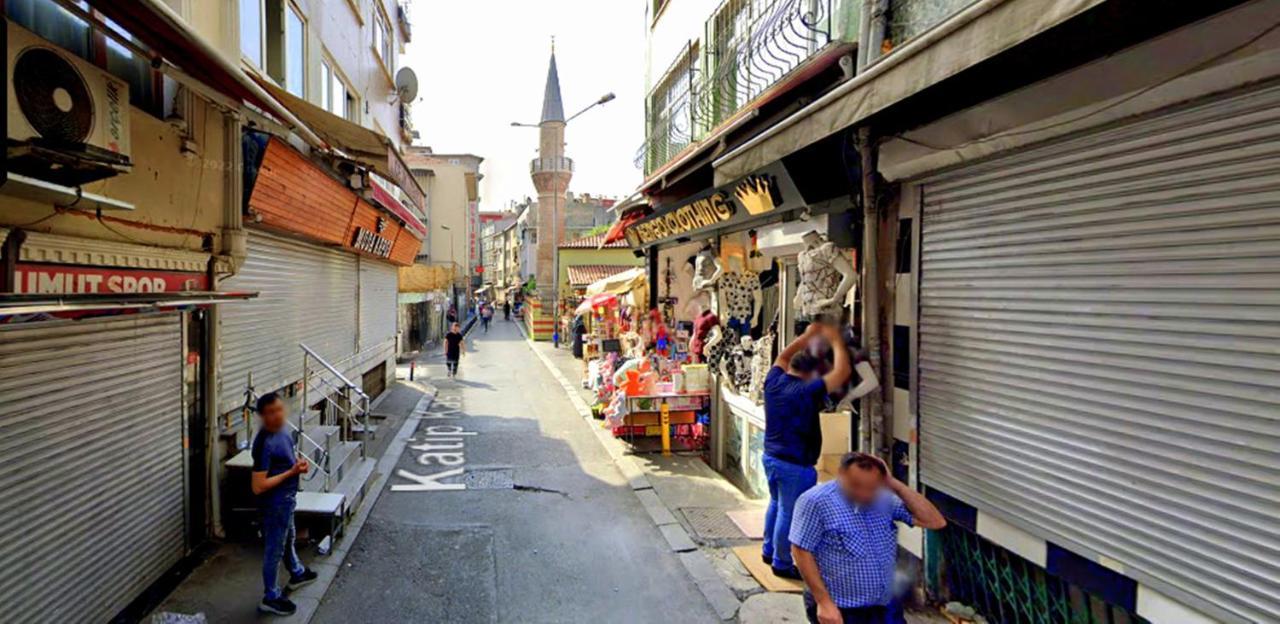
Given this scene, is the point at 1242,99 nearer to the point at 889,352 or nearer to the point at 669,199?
the point at 889,352

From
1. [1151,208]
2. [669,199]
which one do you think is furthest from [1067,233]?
[669,199]

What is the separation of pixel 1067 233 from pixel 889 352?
1.78m

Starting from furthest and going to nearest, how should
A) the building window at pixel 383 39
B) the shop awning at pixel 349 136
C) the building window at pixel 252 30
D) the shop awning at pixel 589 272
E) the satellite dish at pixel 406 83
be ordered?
1. the shop awning at pixel 589 272
2. the satellite dish at pixel 406 83
3. the building window at pixel 383 39
4. the building window at pixel 252 30
5. the shop awning at pixel 349 136

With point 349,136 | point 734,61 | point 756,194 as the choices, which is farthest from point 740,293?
point 349,136

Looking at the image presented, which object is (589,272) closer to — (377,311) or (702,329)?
(377,311)

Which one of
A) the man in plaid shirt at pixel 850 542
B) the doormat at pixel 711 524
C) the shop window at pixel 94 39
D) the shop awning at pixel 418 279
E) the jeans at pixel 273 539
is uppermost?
the shop window at pixel 94 39

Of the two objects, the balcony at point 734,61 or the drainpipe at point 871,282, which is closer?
the drainpipe at point 871,282

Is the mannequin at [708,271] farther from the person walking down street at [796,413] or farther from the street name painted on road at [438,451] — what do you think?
the street name painted on road at [438,451]

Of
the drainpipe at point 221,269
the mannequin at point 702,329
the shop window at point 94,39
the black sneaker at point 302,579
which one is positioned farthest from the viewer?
the mannequin at point 702,329

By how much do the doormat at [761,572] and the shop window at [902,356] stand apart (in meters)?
1.95

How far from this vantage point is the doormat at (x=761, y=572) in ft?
17.5

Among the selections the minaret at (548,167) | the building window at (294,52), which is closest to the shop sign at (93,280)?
the building window at (294,52)

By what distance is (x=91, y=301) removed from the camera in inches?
148

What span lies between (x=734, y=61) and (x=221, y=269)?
6520mm
